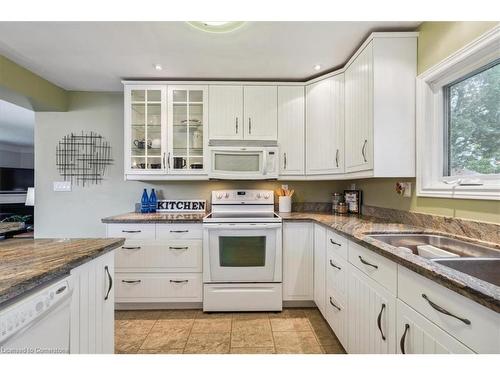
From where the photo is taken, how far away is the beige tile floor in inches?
69.9

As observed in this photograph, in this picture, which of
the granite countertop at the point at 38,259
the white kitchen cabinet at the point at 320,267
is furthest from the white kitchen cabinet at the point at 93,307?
the white kitchen cabinet at the point at 320,267

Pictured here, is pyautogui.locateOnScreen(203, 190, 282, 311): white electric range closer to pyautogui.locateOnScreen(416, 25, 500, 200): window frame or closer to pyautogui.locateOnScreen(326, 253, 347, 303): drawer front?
pyautogui.locateOnScreen(326, 253, 347, 303): drawer front

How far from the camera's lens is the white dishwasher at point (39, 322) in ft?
2.18

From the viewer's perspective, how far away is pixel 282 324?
2.09m

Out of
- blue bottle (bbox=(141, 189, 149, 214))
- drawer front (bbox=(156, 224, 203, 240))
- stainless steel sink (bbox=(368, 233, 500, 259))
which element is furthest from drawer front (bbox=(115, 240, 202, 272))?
stainless steel sink (bbox=(368, 233, 500, 259))

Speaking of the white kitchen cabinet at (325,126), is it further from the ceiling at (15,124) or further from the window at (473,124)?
the ceiling at (15,124)

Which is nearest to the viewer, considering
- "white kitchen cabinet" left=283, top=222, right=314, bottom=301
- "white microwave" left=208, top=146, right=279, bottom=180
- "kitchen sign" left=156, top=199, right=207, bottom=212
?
"white kitchen cabinet" left=283, top=222, right=314, bottom=301

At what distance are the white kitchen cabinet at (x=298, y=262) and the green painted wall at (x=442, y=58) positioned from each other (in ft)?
2.56

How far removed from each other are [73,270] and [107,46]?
1827 millimetres

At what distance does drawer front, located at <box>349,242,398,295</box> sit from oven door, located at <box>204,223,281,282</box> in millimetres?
861

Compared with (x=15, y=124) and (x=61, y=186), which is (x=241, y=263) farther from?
(x=15, y=124)

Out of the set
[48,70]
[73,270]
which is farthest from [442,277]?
[48,70]

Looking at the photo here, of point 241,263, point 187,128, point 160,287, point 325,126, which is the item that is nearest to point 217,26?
point 187,128

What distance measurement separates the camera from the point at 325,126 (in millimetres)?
2473
